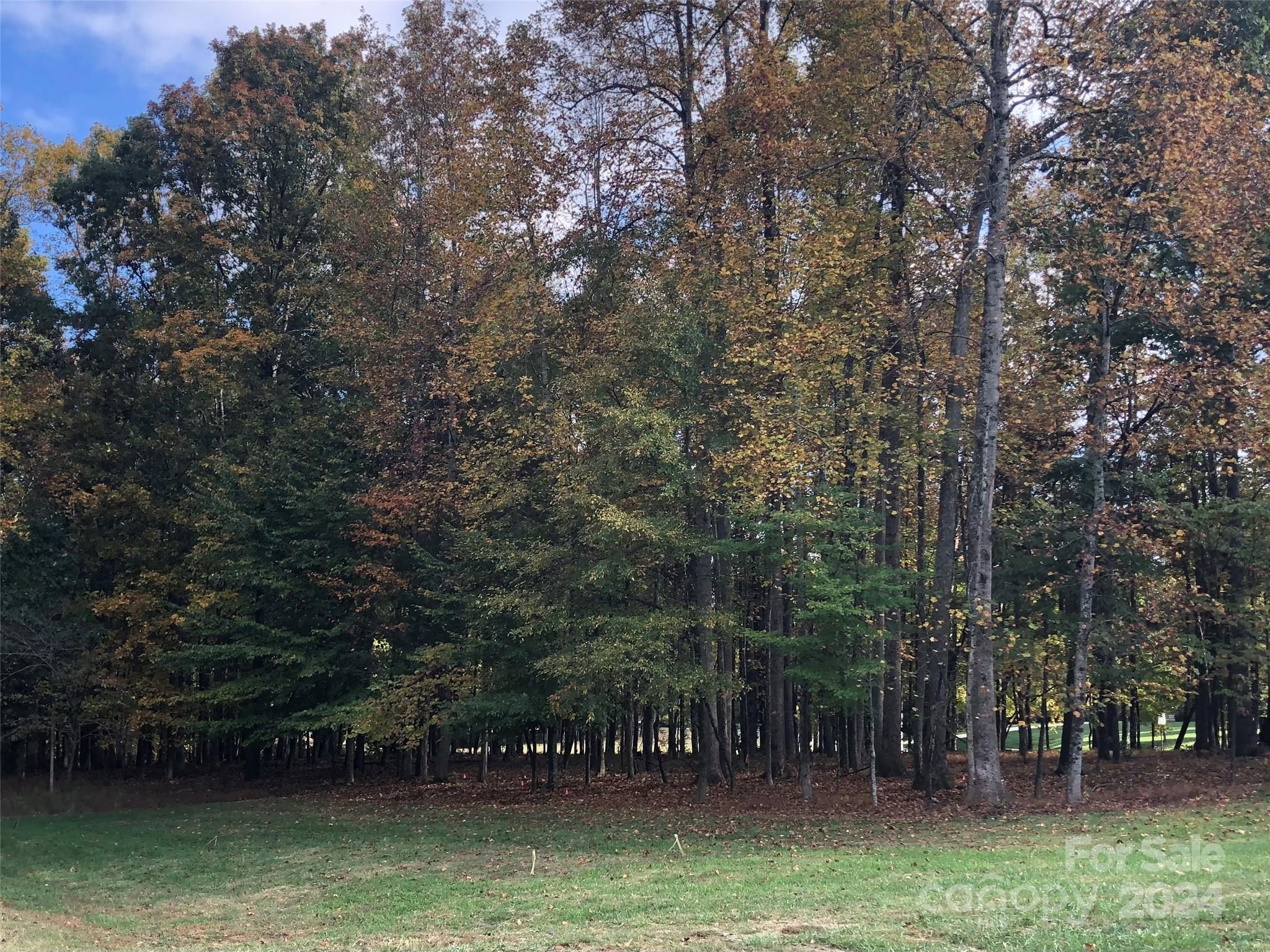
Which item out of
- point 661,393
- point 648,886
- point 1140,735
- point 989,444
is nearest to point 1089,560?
Answer: point 989,444

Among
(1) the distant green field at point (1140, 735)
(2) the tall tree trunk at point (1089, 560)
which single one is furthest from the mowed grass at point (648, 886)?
(1) the distant green field at point (1140, 735)

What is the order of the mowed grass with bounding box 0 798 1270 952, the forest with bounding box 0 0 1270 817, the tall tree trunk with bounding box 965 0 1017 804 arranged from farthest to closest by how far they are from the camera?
1. the forest with bounding box 0 0 1270 817
2. the tall tree trunk with bounding box 965 0 1017 804
3. the mowed grass with bounding box 0 798 1270 952

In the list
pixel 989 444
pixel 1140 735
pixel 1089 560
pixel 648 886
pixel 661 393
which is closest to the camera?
pixel 648 886

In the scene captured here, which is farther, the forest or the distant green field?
the distant green field

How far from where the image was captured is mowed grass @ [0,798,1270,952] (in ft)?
22.5

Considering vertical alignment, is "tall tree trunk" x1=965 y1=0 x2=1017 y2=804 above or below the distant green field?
above

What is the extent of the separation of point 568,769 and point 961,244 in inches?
806

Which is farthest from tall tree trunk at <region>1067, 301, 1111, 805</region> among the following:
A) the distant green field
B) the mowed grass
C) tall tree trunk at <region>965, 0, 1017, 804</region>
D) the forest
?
the distant green field

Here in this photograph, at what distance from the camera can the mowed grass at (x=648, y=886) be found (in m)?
6.87

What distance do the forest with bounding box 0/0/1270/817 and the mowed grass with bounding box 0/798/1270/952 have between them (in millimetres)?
1898

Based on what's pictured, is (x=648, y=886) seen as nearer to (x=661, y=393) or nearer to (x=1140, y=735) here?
(x=661, y=393)

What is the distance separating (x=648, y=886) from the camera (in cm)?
959

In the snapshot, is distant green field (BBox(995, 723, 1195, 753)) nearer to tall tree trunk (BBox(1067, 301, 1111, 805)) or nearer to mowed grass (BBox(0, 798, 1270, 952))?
tall tree trunk (BBox(1067, 301, 1111, 805))

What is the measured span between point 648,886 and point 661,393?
9156mm
